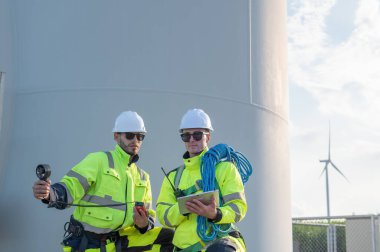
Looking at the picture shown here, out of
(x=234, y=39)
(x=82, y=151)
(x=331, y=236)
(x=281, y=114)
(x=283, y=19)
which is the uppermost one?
(x=283, y=19)

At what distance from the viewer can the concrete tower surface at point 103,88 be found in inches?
228

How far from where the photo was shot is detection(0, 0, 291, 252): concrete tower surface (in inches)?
228

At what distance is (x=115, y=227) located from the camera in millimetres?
4297

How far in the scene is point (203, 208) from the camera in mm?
3574

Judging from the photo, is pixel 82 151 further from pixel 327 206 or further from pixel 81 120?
pixel 327 206

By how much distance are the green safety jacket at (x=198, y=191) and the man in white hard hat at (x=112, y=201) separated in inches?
13.6

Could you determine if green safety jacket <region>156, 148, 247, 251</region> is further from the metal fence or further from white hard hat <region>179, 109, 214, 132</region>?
the metal fence

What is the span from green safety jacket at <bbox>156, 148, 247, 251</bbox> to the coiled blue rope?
0.17 ft

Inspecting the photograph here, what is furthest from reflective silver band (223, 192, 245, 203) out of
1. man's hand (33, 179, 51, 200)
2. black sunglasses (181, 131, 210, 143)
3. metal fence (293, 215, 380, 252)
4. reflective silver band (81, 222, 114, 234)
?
metal fence (293, 215, 380, 252)

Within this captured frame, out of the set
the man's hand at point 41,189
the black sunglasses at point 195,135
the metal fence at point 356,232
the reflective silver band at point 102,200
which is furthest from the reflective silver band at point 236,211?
the metal fence at point 356,232

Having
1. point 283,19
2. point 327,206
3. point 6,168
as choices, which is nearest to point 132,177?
point 6,168

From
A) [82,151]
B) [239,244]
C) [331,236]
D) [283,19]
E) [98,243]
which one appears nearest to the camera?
[239,244]

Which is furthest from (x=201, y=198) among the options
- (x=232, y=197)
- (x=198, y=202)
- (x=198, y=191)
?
(x=198, y=191)

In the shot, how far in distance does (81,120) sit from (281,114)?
9.48 ft
